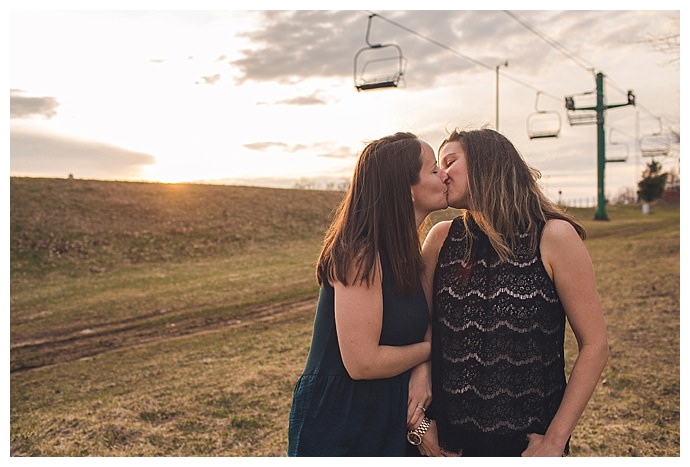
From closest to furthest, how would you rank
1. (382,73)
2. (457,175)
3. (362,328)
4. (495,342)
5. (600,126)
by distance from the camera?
(362,328) < (495,342) < (457,175) < (382,73) < (600,126)

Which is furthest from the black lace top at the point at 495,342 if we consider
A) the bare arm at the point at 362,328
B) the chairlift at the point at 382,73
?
the chairlift at the point at 382,73

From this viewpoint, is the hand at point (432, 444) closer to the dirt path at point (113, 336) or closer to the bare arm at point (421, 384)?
the bare arm at point (421, 384)

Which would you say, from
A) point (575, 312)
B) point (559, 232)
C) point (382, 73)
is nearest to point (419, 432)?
point (575, 312)

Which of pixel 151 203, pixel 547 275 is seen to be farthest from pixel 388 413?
pixel 151 203

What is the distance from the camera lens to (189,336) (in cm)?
884

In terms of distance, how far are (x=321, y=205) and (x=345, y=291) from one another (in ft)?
84.0

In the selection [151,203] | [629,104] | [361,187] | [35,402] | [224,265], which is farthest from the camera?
[629,104]

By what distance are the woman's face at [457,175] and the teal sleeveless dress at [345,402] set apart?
0.34m

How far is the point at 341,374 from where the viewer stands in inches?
80.6

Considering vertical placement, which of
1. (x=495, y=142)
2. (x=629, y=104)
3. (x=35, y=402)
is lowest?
(x=35, y=402)

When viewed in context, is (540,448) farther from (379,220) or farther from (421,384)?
(379,220)

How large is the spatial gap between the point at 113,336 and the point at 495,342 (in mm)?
8060

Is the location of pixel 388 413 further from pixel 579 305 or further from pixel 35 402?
pixel 35 402

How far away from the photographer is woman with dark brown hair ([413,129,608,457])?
1938 millimetres
